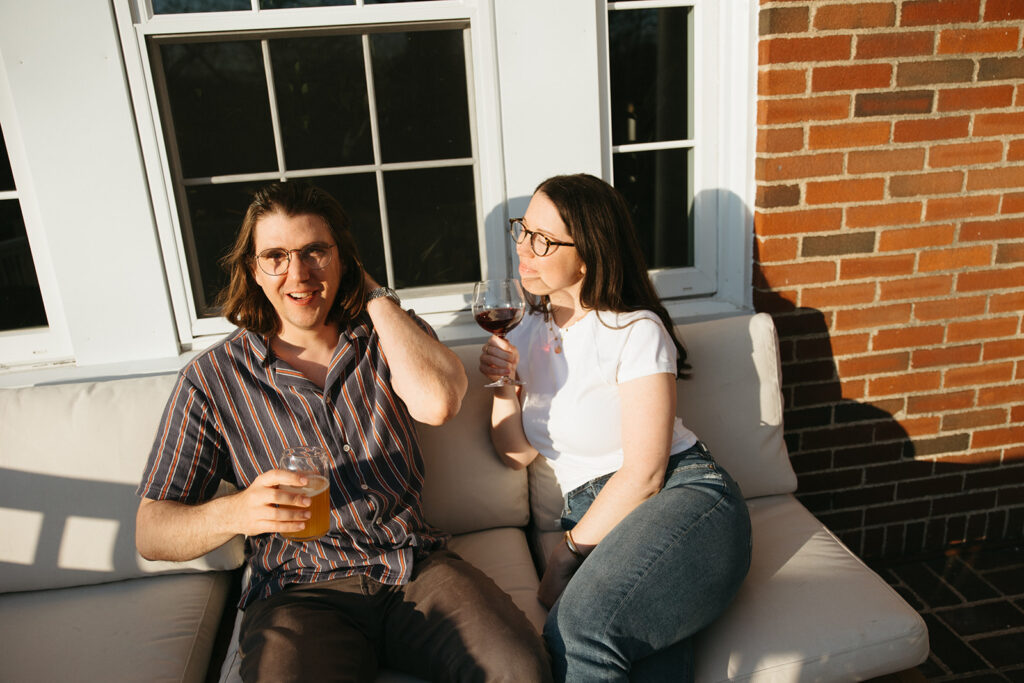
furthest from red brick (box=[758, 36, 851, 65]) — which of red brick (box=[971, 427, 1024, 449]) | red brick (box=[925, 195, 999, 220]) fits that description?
red brick (box=[971, 427, 1024, 449])

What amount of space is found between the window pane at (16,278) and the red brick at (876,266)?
286 cm

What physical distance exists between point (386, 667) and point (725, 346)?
1.36 m

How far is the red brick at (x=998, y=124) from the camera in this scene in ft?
7.50

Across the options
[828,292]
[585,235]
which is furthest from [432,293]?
[828,292]

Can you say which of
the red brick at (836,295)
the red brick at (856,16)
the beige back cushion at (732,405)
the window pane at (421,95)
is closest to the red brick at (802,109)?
the red brick at (856,16)

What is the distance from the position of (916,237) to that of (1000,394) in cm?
77

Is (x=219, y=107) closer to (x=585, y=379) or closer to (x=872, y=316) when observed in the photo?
(x=585, y=379)

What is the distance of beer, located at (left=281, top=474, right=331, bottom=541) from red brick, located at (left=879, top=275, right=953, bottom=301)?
2.08m

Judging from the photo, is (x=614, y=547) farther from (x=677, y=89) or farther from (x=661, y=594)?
(x=677, y=89)

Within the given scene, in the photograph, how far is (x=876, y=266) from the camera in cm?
237

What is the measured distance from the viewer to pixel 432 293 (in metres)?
2.45

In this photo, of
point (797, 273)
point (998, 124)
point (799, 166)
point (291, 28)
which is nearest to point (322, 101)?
point (291, 28)

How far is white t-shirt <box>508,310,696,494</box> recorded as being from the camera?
1.69 meters

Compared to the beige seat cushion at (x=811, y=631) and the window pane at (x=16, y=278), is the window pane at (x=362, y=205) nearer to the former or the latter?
the window pane at (x=16, y=278)
